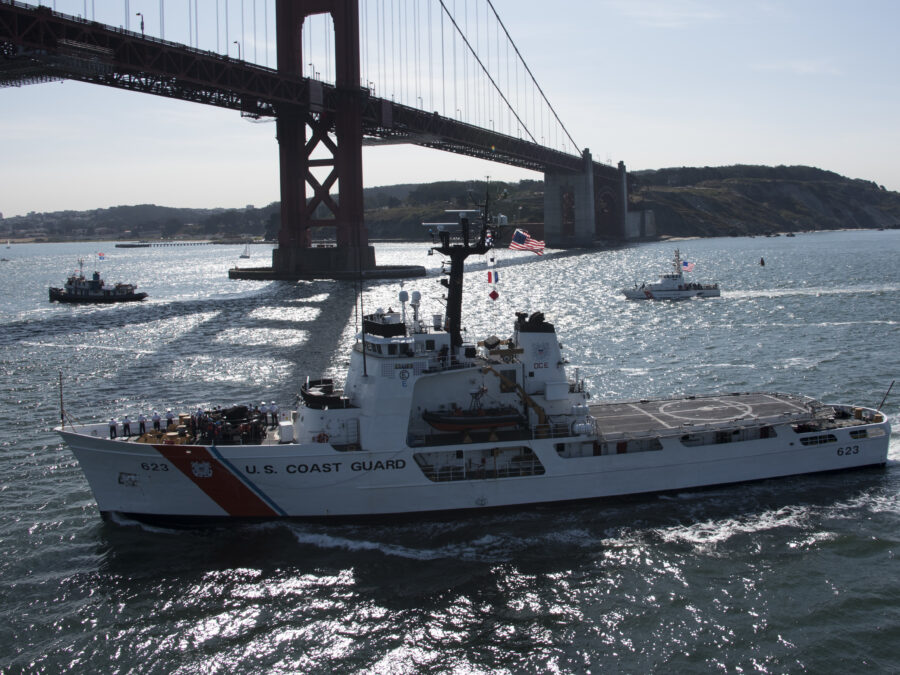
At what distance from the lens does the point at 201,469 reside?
19422 millimetres

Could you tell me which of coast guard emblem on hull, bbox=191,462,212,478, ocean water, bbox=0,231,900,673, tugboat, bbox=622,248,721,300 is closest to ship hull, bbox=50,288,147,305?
ocean water, bbox=0,231,900,673

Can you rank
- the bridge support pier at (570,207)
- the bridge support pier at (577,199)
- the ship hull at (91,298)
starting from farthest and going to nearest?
the bridge support pier at (577,199), the bridge support pier at (570,207), the ship hull at (91,298)

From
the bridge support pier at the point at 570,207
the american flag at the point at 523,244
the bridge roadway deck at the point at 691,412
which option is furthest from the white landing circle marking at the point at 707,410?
the bridge support pier at the point at 570,207

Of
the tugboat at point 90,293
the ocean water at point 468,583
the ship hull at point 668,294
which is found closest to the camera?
the ocean water at point 468,583

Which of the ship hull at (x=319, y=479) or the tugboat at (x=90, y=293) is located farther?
the tugboat at (x=90, y=293)

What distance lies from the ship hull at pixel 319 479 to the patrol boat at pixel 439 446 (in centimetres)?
4

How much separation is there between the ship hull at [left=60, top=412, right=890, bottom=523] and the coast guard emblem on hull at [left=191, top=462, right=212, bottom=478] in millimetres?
26

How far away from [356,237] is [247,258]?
90.4 meters

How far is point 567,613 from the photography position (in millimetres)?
15914

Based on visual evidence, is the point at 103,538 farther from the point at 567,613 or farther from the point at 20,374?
the point at 20,374

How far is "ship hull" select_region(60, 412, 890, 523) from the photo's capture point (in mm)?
19391

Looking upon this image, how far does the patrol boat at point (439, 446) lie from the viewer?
19.6 metres

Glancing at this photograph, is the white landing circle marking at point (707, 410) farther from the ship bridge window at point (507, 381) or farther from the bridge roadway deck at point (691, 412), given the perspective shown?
the ship bridge window at point (507, 381)

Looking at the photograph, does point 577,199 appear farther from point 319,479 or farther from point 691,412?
point 319,479
